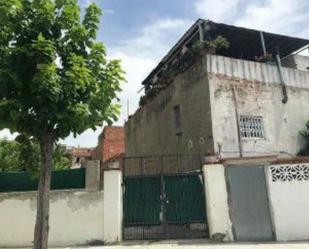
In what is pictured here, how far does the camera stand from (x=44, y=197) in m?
7.57

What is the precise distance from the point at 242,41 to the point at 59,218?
40.1 ft

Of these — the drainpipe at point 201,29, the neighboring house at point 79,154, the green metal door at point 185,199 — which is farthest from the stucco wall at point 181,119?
the neighboring house at point 79,154

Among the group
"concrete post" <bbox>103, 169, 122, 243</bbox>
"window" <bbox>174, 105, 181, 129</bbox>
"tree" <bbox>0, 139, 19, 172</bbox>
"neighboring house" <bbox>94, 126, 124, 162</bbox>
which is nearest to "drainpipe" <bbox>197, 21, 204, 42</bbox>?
"window" <bbox>174, 105, 181, 129</bbox>

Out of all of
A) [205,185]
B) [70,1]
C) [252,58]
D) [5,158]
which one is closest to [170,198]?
[205,185]

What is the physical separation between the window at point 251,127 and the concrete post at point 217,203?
177 inches

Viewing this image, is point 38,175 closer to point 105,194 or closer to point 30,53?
point 30,53

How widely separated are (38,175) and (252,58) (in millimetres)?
15193

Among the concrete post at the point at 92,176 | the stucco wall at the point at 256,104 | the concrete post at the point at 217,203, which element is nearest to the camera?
the concrete post at the point at 217,203

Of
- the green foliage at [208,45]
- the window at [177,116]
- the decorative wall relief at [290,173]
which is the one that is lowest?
the decorative wall relief at [290,173]

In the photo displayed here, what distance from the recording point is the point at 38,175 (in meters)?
8.34

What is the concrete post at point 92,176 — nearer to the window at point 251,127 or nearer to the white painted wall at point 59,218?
the white painted wall at point 59,218

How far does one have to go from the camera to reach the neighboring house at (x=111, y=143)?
31359 millimetres

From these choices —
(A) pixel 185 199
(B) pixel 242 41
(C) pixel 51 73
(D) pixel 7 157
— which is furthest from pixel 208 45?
(D) pixel 7 157

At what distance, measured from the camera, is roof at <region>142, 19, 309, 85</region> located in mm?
17672
